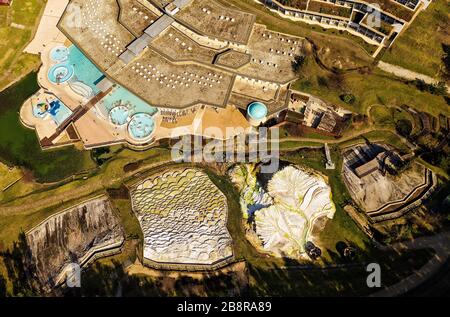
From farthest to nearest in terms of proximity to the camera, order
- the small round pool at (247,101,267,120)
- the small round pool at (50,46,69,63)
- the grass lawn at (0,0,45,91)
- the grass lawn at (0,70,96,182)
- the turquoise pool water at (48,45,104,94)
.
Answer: the grass lawn at (0,0,45,91), the small round pool at (50,46,69,63), the turquoise pool water at (48,45,104,94), the grass lawn at (0,70,96,182), the small round pool at (247,101,267,120)

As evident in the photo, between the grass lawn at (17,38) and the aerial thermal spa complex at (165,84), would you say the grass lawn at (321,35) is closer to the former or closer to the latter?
the aerial thermal spa complex at (165,84)

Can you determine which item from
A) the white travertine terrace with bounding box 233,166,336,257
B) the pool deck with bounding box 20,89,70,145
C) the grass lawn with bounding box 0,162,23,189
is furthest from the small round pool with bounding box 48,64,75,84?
the white travertine terrace with bounding box 233,166,336,257

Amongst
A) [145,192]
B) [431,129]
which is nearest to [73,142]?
[145,192]

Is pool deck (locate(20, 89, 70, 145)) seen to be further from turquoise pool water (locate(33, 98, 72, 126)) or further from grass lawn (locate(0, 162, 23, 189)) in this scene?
grass lawn (locate(0, 162, 23, 189))

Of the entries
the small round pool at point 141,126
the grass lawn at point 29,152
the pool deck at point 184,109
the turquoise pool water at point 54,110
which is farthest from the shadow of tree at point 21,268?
the small round pool at point 141,126

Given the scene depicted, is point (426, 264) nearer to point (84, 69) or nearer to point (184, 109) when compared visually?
point (184, 109)

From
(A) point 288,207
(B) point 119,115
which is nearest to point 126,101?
(B) point 119,115
